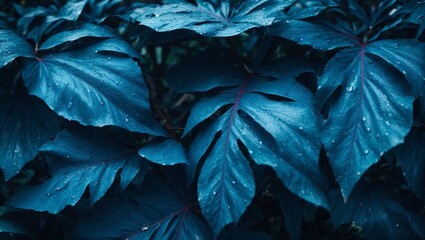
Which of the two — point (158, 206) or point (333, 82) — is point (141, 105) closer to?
point (158, 206)

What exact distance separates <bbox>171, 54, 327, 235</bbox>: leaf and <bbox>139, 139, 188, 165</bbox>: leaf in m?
0.04

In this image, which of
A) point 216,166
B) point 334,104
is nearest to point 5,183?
point 216,166

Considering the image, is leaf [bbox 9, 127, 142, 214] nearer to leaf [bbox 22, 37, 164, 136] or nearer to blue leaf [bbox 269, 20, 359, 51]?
leaf [bbox 22, 37, 164, 136]

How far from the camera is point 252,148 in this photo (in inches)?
45.8

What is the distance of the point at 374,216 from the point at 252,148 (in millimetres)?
434

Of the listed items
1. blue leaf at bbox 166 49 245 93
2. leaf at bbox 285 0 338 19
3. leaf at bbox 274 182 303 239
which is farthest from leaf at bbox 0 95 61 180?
leaf at bbox 285 0 338 19

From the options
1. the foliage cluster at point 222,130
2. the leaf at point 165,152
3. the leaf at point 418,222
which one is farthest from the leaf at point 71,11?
the leaf at point 418,222

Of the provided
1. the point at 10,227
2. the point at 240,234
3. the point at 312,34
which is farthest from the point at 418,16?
the point at 10,227

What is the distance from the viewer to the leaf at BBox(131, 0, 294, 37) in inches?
50.8

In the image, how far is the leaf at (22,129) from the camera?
1.36m

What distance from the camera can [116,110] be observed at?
125cm

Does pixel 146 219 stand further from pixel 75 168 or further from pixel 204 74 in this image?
pixel 204 74

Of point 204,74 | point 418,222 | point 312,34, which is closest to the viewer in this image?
point 418,222

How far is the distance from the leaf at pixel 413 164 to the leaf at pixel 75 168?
76 cm
